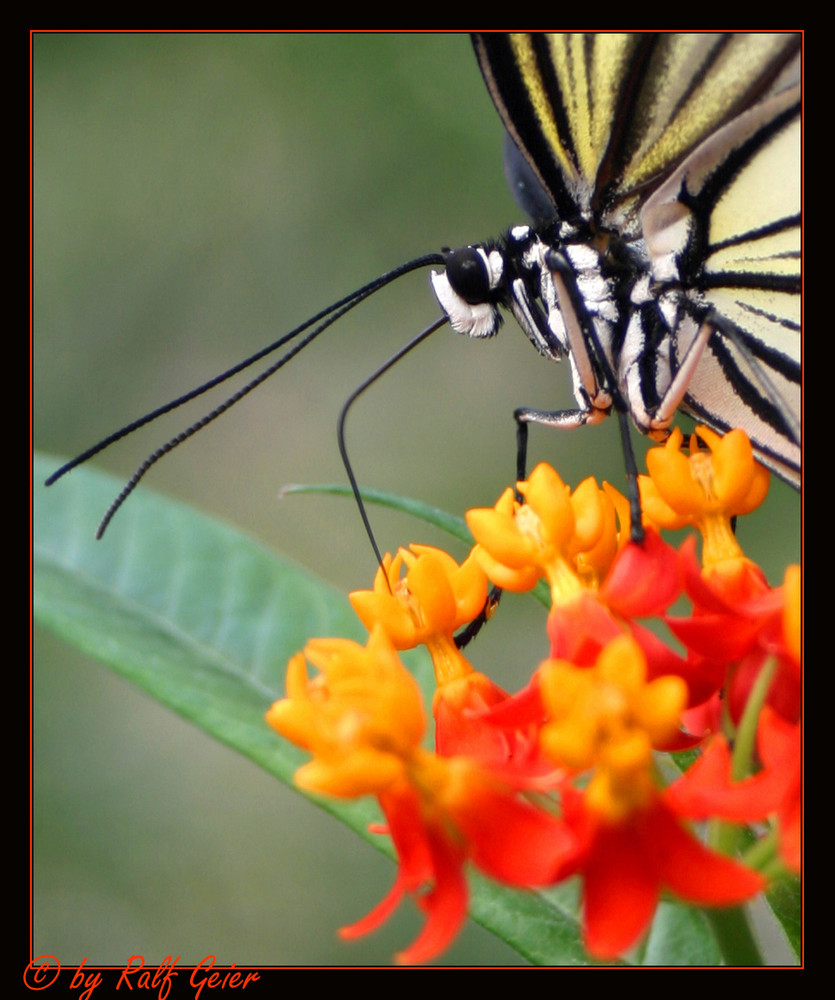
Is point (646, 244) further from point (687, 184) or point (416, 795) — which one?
point (416, 795)

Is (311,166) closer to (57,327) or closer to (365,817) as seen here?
(57,327)

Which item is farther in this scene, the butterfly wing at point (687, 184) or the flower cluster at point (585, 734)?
the butterfly wing at point (687, 184)

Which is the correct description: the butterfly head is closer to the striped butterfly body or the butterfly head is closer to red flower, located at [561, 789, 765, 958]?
the striped butterfly body

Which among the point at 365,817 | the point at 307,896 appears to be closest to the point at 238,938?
the point at 307,896

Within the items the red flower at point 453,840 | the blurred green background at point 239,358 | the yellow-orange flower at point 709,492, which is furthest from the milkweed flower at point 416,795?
the blurred green background at point 239,358

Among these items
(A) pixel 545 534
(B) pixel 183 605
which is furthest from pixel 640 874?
(B) pixel 183 605

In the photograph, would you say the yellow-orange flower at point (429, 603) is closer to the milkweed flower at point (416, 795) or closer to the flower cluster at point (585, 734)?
the flower cluster at point (585, 734)

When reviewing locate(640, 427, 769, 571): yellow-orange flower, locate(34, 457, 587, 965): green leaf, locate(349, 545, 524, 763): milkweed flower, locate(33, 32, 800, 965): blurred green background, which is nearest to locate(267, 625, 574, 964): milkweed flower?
locate(349, 545, 524, 763): milkweed flower

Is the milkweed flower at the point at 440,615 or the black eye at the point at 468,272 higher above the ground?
the black eye at the point at 468,272
